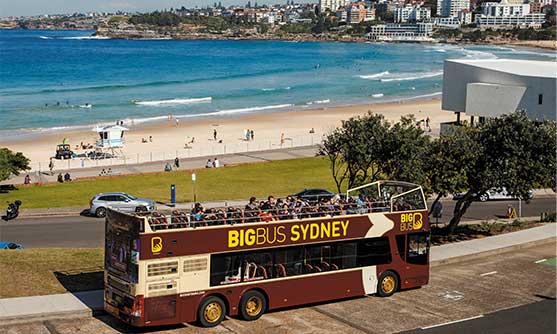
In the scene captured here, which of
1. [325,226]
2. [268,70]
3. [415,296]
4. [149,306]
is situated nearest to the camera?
[149,306]

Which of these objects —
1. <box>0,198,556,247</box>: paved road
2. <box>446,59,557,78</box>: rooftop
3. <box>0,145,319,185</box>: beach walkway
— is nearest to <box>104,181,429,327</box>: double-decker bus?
<box>0,198,556,247</box>: paved road

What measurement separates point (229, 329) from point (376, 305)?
4296mm

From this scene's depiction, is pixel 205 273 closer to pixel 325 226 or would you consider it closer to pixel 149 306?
pixel 149 306

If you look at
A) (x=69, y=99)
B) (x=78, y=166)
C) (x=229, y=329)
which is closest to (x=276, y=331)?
(x=229, y=329)

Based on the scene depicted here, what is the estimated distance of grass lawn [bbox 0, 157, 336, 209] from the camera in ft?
137

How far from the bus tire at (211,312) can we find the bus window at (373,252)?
13.3 feet

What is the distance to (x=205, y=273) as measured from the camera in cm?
1898

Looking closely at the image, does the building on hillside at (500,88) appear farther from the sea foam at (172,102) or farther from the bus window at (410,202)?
the sea foam at (172,102)

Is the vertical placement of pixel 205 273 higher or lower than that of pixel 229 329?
higher

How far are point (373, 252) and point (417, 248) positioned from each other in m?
1.53

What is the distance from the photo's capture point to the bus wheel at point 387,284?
22.0 metres

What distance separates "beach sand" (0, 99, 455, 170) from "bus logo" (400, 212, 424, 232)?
38316 millimetres

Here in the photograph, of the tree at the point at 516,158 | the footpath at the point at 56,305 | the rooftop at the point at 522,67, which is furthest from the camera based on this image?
the rooftop at the point at 522,67

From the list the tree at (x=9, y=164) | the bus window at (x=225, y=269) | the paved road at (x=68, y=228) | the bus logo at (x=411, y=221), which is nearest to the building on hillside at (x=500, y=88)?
the paved road at (x=68, y=228)
